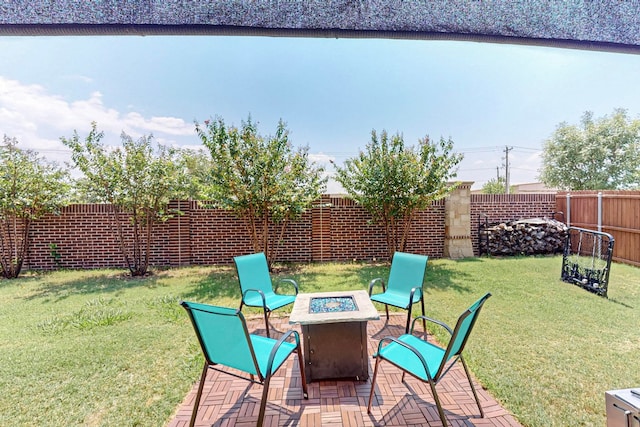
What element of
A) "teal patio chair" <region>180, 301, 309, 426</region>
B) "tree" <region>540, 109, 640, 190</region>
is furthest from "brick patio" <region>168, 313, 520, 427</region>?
"tree" <region>540, 109, 640, 190</region>

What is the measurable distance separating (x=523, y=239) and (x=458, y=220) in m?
2.20

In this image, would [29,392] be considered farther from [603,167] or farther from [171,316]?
[603,167]

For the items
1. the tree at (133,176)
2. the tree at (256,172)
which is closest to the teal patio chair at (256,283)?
the tree at (256,172)

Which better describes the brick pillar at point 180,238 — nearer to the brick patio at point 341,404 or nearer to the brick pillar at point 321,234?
the brick pillar at point 321,234

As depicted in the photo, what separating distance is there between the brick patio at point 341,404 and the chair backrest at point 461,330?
0.50m

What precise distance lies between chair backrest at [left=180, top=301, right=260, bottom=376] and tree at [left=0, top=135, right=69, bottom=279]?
7.34 m

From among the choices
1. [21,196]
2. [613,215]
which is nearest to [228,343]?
[21,196]

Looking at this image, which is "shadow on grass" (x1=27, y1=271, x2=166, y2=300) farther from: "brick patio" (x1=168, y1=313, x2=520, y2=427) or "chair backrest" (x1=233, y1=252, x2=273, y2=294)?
"brick patio" (x1=168, y1=313, x2=520, y2=427)

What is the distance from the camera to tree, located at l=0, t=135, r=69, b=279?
662 cm

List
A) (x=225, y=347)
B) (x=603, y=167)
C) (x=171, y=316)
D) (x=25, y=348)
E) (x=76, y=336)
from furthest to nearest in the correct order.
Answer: (x=603, y=167) < (x=171, y=316) < (x=76, y=336) < (x=25, y=348) < (x=225, y=347)

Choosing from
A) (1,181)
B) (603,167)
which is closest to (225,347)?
(1,181)

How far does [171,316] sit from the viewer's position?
4.29 meters

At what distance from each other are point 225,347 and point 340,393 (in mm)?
1110

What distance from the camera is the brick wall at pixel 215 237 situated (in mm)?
7660
